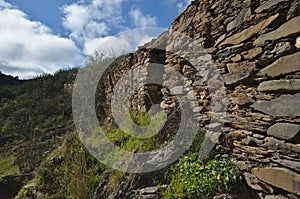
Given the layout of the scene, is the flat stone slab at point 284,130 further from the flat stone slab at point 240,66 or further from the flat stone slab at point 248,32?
the flat stone slab at point 248,32

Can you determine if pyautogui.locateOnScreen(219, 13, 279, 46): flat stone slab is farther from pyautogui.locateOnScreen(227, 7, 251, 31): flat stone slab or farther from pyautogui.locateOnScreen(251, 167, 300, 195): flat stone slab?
pyautogui.locateOnScreen(251, 167, 300, 195): flat stone slab

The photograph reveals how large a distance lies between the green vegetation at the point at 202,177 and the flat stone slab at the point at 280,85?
3.22 ft

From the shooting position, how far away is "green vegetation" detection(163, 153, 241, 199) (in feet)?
8.72

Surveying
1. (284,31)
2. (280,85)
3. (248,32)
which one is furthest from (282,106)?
(248,32)

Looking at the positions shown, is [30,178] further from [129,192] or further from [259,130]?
[259,130]

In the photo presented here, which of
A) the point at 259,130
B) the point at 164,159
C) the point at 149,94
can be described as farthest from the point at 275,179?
the point at 149,94

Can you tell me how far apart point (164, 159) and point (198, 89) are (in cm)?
108

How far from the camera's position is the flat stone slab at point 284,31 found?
2049mm

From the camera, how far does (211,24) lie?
3.30m

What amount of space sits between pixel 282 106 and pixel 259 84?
1.17 feet

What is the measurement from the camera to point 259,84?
2467 mm

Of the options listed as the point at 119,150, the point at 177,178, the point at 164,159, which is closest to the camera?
the point at 177,178

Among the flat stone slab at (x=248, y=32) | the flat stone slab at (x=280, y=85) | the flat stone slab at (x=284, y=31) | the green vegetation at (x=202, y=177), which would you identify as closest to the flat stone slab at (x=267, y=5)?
the flat stone slab at (x=248, y=32)

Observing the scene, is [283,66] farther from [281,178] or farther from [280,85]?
[281,178]
